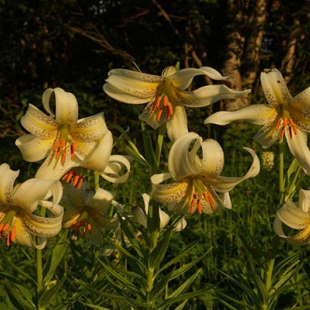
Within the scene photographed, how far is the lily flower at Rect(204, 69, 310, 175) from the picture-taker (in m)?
1.48

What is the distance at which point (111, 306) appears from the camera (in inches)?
91.9

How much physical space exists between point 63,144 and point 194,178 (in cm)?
36

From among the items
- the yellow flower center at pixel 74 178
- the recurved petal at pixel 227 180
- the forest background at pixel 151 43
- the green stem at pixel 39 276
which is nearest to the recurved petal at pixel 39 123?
the yellow flower center at pixel 74 178

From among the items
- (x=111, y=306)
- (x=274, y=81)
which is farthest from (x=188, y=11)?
(x=274, y=81)

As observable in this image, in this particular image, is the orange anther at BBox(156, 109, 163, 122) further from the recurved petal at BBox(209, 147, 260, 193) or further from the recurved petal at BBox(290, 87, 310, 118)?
the recurved petal at BBox(290, 87, 310, 118)

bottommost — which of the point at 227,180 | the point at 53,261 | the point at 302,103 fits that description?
the point at 53,261

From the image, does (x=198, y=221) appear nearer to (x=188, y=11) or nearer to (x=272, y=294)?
(x=272, y=294)

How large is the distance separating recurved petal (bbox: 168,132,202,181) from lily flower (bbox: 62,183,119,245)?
1.04ft

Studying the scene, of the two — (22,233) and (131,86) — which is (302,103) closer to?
(131,86)

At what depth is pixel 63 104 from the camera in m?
1.43

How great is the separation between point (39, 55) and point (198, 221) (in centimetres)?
514

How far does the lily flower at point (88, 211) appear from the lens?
1.55m

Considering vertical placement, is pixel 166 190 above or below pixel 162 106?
below

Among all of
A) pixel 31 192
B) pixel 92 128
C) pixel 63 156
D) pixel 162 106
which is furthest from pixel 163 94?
pixel 31 192
